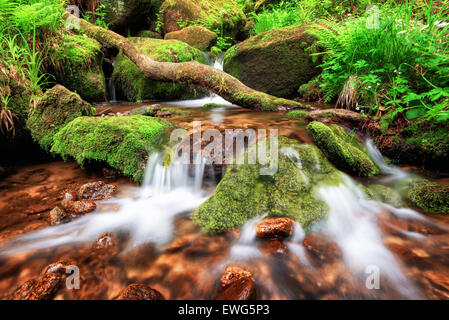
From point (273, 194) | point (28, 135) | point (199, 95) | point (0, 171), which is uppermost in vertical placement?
point (199, 95)

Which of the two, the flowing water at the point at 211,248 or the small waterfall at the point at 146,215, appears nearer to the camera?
the flowing water at the point at 211,248

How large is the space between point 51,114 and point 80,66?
215cm

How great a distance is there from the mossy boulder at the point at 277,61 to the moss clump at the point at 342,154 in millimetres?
3593

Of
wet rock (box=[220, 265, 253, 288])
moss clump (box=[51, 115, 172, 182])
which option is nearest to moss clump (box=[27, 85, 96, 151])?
moss clump (box=[51, 115, 172, 182])

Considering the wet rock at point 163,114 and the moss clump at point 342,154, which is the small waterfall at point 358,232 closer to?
the moss clump at point 342,154

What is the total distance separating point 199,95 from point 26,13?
3956mm

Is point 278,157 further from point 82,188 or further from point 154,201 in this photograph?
point 82,188

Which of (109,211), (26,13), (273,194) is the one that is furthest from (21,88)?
(273,194)

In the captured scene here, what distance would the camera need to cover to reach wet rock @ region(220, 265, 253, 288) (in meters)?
1.34

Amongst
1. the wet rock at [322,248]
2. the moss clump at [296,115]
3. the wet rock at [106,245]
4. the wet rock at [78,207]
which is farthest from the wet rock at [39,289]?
the moss clump at [296,115]

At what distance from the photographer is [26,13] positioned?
2.87 metres

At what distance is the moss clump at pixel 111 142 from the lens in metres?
2.52

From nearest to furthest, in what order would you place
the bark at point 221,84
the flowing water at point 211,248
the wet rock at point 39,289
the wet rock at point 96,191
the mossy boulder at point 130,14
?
the wet rock at point 39,289, the flowing water at point 211,248, the wet rock at point 96,191, the bark at point 221,84, the mossy boulder at point 130,14

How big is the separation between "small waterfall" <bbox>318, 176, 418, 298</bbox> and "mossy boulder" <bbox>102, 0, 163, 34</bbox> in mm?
9548
